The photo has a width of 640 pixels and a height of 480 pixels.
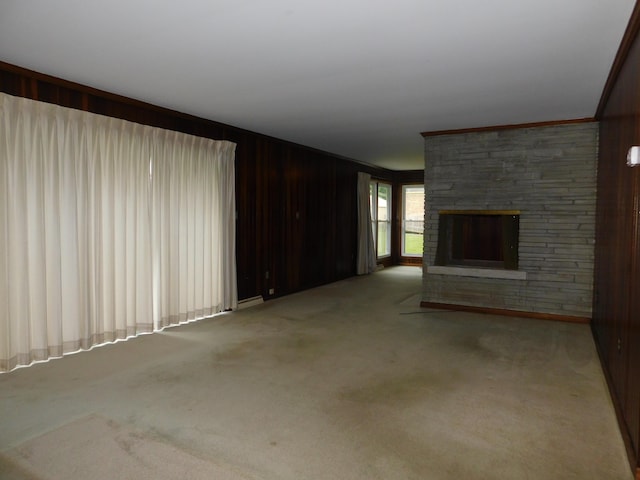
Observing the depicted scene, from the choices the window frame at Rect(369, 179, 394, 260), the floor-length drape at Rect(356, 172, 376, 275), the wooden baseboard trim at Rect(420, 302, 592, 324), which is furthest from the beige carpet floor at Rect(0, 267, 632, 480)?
the window frame at Rect(369, 179, 394, 260)

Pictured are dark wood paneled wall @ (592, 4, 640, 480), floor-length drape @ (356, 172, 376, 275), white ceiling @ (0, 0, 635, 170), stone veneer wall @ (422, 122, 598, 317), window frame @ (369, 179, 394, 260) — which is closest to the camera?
dark wood paneled wall @ (592, 4, 640, 480)

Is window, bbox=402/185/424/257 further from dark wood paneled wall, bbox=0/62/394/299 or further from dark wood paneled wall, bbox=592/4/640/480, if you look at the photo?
dark wood paneled wall, bbox=592/4/640/480

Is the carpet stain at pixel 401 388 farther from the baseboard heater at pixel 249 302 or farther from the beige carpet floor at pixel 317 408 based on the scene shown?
the baseboard heater at pixel 249 302

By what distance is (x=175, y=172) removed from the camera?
454cm

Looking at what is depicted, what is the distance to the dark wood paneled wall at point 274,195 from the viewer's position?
3726 mm

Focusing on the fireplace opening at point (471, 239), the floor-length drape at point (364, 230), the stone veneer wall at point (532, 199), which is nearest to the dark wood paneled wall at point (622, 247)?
the stone veneer wall at point (532, 199)

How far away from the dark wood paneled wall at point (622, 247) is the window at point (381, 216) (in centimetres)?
582

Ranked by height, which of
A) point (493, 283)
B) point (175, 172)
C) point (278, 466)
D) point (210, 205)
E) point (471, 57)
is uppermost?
point (471, 57)

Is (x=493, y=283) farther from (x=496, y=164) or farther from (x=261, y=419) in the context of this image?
(x=261, y=419)

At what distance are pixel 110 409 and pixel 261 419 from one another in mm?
938

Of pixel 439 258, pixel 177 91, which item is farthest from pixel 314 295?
pixel 177 91

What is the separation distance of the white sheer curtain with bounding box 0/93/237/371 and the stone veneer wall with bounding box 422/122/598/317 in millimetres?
2778

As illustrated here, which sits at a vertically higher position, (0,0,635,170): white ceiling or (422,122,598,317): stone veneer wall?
(0,0,635,170): white ceiling

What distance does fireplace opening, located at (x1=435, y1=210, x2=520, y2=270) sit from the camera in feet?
18.2
